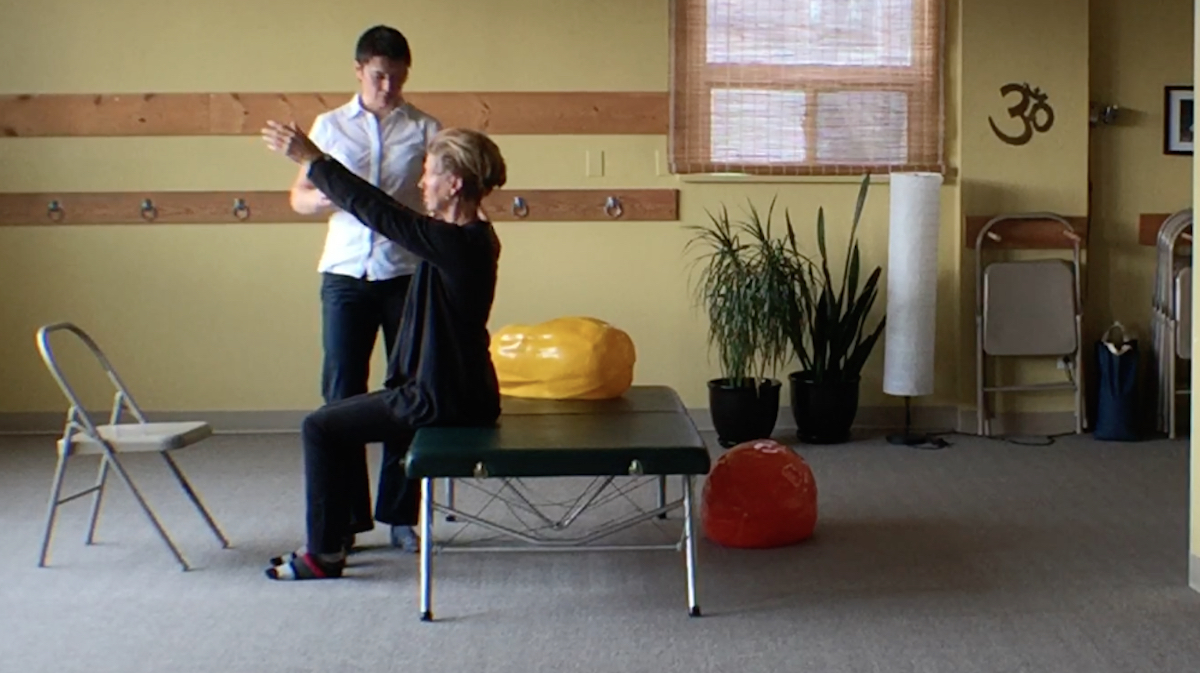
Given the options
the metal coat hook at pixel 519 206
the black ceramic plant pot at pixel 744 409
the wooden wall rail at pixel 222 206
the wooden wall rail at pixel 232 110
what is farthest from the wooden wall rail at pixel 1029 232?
the metal coat hook at pixel 519 206

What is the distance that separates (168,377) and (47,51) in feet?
4.88

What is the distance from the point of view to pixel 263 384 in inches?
249

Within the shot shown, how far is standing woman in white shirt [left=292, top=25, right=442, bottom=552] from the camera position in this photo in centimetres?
404

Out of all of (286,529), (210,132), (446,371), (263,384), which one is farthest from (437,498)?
(210,132)

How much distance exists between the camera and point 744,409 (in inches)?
232

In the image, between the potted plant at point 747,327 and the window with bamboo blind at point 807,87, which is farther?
the window with bamboo blind at point 807,87

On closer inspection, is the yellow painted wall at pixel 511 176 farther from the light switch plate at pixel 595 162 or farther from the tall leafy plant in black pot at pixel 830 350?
the tall leafy plant in black pot at pixel 830 350

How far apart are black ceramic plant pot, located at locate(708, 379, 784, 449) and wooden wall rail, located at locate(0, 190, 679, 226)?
33.8 inches

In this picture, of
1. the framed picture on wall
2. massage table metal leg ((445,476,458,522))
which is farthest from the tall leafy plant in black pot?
massage table metal leg ((445,476,458,522))

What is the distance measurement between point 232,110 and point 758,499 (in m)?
3.20

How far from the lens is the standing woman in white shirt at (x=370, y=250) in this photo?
4035mm

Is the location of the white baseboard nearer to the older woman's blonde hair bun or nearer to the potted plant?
the potted plant

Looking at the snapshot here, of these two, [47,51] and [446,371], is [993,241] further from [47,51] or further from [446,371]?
[47,51]

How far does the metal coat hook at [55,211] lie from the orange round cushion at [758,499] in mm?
3416
